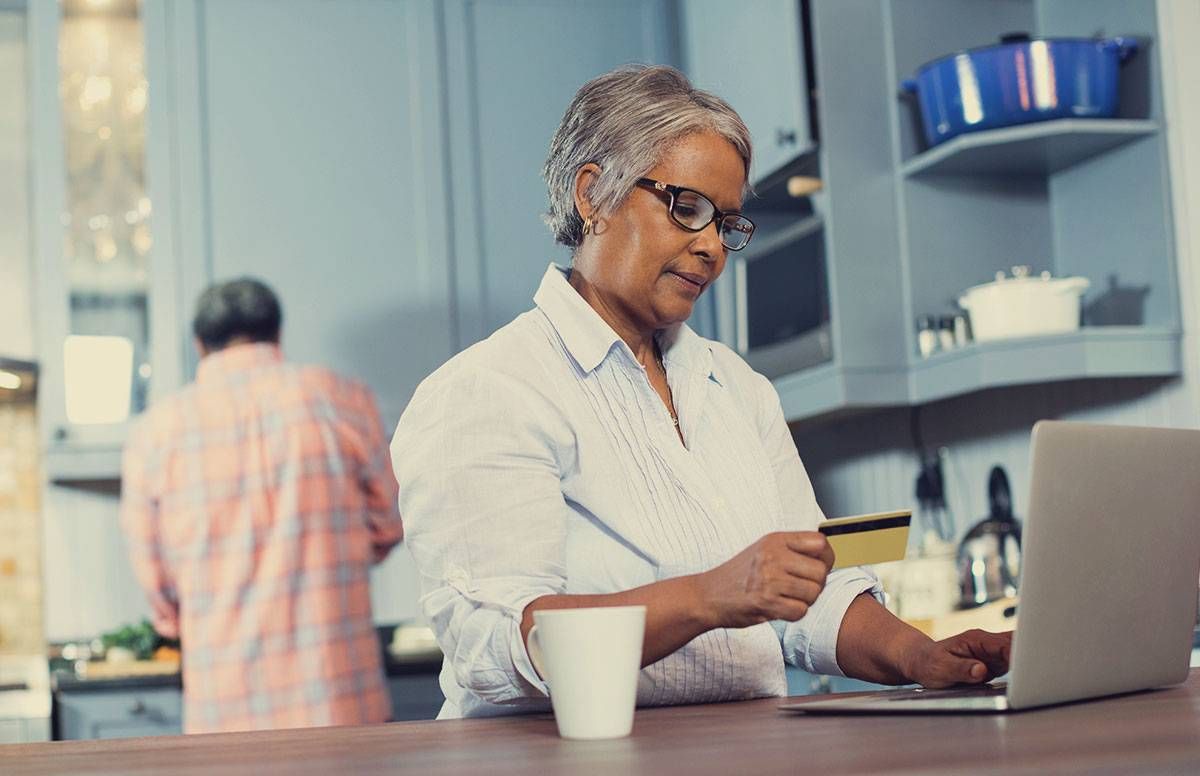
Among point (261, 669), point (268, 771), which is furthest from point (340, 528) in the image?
point (268, 771)

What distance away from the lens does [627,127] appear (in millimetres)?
1521

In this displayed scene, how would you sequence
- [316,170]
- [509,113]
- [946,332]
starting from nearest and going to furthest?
[946,332], [316,170], [509,113]

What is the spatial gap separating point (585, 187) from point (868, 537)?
57cm

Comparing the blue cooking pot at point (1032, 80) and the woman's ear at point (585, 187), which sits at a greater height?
the blue cooking pot at point (1032, 80)

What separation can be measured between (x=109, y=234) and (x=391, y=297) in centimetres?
69

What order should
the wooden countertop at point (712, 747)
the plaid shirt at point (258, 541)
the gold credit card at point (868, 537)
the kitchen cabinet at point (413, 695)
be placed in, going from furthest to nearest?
the kitchen cabinet at point (413, 695), the plaid shirt at point (258, 541), the gold credit card at point (868, 537), the wooden countertop at point (712, 747)

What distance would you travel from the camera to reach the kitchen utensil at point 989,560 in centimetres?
272

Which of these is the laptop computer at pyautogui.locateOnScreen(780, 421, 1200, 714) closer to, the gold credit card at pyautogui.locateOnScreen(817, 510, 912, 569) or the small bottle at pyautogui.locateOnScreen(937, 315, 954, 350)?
the gold credit card at pyautogui.locateOnScreen(817, 510, 912, 569)

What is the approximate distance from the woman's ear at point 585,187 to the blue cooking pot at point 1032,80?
1.25 metres

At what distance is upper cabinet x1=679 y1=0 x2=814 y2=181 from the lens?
2.94m

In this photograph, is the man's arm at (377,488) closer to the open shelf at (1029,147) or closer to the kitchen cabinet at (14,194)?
the open shelf at (1029,147)

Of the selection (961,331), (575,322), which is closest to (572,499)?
(575,322)

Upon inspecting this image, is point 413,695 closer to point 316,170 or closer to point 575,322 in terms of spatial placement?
point 316,170

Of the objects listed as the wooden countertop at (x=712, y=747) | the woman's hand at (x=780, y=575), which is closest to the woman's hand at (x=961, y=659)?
the wooden countertop at (x=712, y=747)
